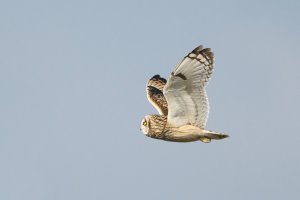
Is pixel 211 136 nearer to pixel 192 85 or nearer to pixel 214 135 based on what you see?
pixel 214 135

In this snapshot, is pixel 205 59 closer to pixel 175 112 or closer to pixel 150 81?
pixel 175 112

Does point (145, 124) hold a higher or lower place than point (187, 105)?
lower

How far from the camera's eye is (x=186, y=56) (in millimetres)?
18656

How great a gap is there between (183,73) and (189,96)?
25.0 inches

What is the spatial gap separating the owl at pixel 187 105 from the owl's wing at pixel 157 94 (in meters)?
0.80

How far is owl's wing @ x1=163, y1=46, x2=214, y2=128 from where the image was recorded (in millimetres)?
18625

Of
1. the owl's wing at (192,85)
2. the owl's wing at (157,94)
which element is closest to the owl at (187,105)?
the owl's wing at (192,85)

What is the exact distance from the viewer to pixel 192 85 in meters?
18.8

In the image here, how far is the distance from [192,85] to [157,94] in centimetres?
384

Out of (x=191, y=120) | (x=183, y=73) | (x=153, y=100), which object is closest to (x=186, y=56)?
(x=183, y=73)

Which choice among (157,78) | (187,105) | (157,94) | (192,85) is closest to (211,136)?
(187,105)

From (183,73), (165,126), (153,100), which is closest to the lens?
(183,73)

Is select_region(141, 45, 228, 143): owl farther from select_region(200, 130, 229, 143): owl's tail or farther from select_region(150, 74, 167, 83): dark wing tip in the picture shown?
select_region(150, 74, 167, 83): dark wing tip

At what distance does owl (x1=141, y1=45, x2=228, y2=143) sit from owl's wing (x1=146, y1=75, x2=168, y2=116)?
31.6 inches
